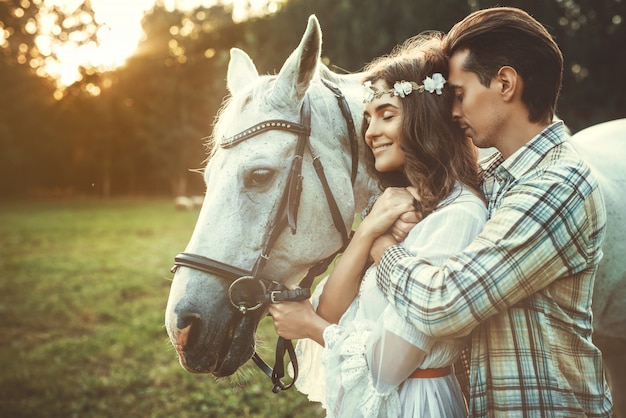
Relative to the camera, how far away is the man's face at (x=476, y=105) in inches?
66.1

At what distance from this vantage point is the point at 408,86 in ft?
5.93

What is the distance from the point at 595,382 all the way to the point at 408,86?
126 centimetres

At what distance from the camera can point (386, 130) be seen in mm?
1888

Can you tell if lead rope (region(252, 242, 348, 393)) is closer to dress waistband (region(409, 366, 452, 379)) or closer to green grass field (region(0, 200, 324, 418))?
green grass field (region(0, 200, 324, 418))

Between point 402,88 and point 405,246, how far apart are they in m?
0.65

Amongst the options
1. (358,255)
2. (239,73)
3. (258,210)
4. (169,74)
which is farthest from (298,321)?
(169,74)

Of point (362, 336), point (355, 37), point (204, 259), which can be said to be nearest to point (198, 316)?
point (204, 259)

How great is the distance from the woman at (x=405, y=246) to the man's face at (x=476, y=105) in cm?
6

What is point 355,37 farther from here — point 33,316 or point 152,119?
point 152,119

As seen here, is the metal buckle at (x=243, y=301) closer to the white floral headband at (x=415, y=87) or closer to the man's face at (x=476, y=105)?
the white floral headband at (x=415, y=87)

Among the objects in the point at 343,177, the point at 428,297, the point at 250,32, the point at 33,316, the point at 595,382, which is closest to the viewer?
the point at 428,297

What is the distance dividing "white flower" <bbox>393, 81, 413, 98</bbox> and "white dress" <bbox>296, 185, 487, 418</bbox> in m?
0.46

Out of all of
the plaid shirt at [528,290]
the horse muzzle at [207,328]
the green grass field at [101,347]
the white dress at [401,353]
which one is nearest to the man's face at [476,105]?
the plaid shirt at [528,290]

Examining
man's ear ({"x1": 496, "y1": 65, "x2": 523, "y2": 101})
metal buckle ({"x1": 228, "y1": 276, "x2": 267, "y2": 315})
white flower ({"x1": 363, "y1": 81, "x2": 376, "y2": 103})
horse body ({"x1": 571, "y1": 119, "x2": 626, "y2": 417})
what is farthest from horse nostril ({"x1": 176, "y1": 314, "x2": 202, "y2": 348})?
horse body ({"x1": 571, "y1": 119, "x2": 626, "y2": 417})
